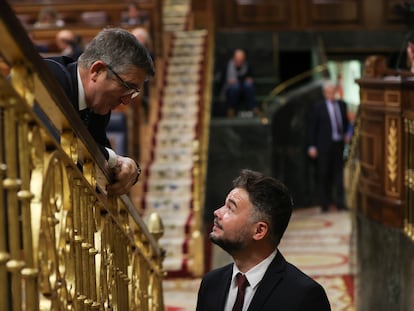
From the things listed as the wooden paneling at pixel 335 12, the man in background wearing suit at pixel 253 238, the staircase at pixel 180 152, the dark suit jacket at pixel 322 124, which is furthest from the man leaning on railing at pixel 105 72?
the wooden paneling at pixel 335 12

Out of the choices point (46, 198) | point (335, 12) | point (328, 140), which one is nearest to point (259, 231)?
point (46, 198)

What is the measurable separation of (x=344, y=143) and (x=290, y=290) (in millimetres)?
9243

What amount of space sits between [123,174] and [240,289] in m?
0.57

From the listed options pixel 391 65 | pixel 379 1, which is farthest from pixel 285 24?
pixel 391 65

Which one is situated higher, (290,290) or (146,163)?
(290,290)

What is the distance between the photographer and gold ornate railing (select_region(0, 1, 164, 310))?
6.55 ft

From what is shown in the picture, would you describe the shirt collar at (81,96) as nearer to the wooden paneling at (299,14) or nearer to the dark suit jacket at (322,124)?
the dark suit jacket at (322,124)

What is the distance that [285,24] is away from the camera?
49.2 feet

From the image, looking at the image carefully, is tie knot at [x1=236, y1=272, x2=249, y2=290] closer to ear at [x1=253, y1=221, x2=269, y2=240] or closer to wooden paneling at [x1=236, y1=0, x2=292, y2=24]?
ear at [x1=253, y1=221, x2=269, y2=240]

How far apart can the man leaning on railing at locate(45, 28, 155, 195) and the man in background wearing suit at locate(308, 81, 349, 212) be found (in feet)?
29.3

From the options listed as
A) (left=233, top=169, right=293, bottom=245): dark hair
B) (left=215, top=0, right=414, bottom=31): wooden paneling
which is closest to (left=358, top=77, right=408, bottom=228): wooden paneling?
(left=233, top=169, right=293, bottom=245): dark hair

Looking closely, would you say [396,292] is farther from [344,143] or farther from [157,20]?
[157,20]

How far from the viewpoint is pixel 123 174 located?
313cm

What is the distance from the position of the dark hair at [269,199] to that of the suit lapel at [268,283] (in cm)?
9
